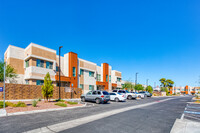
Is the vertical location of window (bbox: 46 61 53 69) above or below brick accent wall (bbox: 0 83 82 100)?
above

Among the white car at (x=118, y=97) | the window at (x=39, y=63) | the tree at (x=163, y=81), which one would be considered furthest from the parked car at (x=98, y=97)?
the tree at (x=163, y=81)

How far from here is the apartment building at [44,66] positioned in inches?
863

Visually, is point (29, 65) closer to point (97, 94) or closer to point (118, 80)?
point (97, 94)

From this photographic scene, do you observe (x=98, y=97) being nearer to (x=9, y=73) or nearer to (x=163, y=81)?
(x=9, y=73)

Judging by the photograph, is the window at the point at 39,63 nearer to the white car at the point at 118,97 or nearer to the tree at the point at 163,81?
the white car at the point at 118,97

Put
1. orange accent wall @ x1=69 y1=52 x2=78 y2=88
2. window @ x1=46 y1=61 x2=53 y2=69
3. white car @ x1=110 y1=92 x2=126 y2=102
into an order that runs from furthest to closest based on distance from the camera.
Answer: orange accent wall @ x1=69 y1=52 x2=78 y2=88
window @ x1=46 y1=61 x2=53 y2=69
white car @ x1=110 y1=92 x2=126 y2=102

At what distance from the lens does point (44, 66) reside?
23.7 meters

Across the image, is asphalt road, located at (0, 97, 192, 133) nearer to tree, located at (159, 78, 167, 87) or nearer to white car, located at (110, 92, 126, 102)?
white car, located at (110, 92, 126, 102)

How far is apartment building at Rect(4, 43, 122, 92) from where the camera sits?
71.9 feet

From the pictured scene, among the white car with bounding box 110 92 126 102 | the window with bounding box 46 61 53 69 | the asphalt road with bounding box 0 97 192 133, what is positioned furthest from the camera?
the window with bounding box 46 61 53 69

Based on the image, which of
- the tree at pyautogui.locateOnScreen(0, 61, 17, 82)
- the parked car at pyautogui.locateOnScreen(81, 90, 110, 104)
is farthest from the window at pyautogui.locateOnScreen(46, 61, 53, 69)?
the parked car at pyautogui.locateOnScreen(81, 90, 110, 104)

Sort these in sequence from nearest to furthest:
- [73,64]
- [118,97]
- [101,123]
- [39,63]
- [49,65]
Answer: [101,123], [118,97], [39,63], [49,65], [73,64]

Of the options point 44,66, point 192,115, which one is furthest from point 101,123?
point 44,66

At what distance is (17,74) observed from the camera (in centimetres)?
2244
